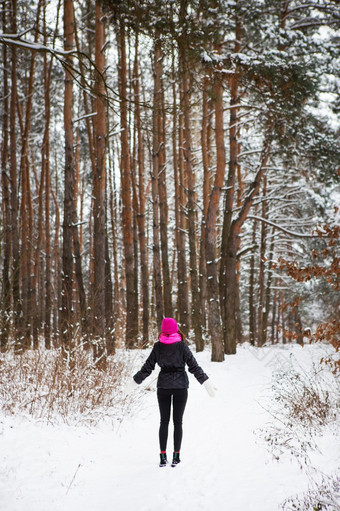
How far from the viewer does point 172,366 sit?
4824mm

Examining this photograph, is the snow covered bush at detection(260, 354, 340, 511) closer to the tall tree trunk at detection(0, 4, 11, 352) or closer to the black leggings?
the black leggings

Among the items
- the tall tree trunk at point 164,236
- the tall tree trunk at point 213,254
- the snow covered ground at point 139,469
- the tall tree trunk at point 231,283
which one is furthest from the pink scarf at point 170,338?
the tall tree trunk at point 164,236

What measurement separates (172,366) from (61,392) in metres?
2.00

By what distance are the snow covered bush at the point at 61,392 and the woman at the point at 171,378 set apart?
1.38 metres

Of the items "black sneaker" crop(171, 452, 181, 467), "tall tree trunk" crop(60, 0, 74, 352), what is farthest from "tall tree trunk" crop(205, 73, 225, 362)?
"black sneaker" crop(171, 452, 181, 467)

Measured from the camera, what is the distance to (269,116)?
10508mm

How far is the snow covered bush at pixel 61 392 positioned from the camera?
18.4 ft

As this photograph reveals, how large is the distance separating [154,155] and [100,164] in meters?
4.62

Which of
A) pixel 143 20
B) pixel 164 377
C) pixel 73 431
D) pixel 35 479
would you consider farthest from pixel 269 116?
pixel 35 479

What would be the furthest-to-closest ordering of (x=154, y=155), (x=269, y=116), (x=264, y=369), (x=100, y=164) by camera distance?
(x=154, y=155) → (x=264, y=369) → (x=269, y=116) → (x=100, y=164)

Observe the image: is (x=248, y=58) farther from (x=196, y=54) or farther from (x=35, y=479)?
(x=35, y=479)

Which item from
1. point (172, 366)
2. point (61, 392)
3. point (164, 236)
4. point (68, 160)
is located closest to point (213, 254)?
point (164, 236)

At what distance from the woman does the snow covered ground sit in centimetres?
34

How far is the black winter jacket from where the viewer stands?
4.80 metres
